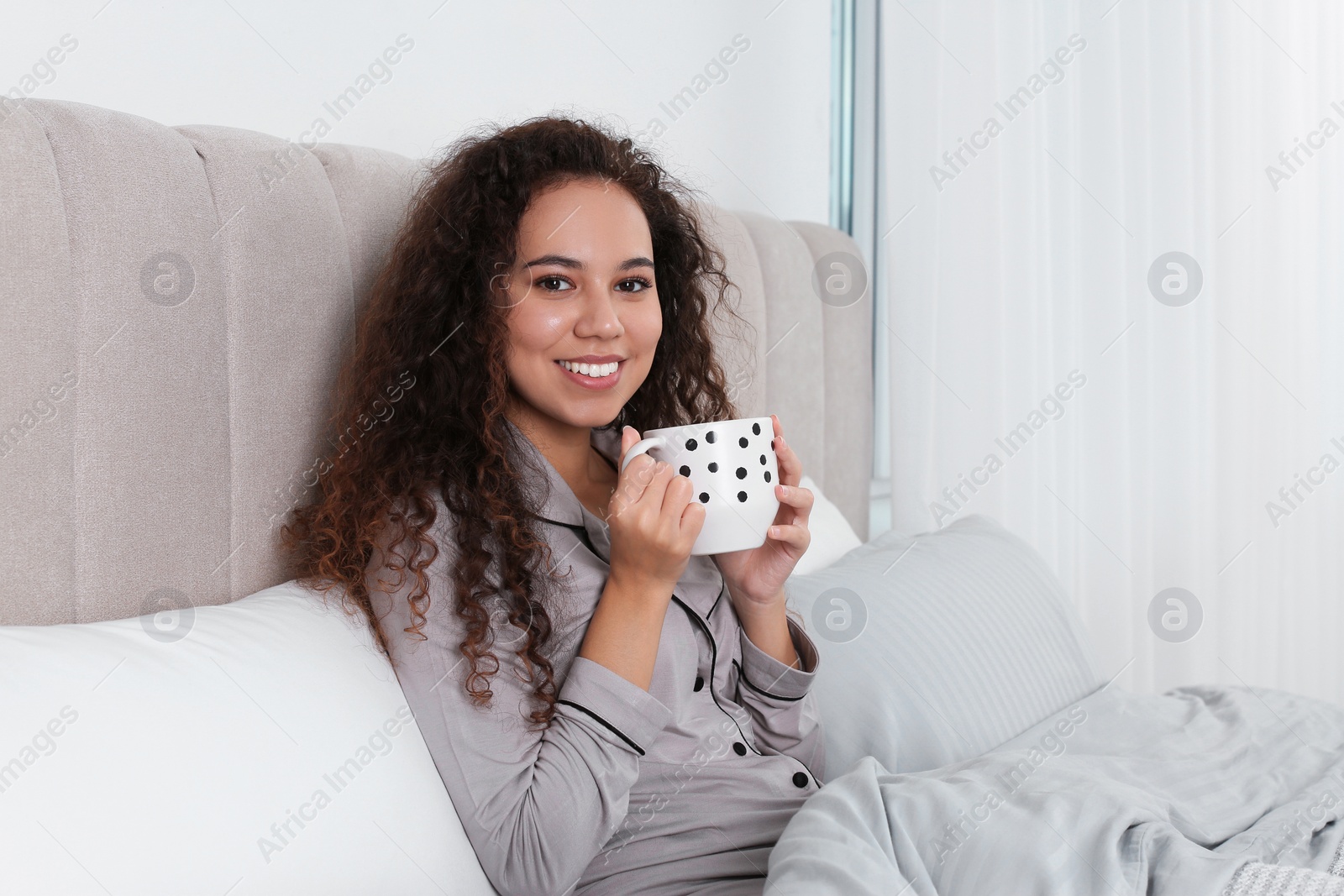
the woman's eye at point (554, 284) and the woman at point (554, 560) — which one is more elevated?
the woman's eye at point (554, 284)

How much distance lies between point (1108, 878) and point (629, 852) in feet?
1.31

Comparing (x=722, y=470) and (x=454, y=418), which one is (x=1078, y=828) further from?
(x=454, y=418)

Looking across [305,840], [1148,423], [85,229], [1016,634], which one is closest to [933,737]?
[1016,634]

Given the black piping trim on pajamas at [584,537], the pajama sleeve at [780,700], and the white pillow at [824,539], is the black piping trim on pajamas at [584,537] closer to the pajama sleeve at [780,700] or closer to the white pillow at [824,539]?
the pajama sleeve at [780,700]

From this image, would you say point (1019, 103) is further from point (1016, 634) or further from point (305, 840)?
point (305, 840)

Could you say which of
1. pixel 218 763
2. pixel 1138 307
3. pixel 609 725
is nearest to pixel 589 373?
pixel 609 725

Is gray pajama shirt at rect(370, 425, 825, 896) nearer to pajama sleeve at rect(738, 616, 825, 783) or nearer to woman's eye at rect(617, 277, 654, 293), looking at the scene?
pajama sleeve at rect(738, 616, 825, 783)

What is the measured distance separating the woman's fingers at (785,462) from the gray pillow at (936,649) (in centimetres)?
27

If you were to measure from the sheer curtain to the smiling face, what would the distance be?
3.68ft

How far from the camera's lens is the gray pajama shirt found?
84cm

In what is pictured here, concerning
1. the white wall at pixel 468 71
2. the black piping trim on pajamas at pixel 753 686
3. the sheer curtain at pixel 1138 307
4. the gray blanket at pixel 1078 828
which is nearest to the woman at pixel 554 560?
the black piping trim on pajamas at pixel 753 686

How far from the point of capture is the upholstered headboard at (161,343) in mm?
784

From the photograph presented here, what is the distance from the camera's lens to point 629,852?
936 mm

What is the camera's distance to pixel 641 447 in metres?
0.90
